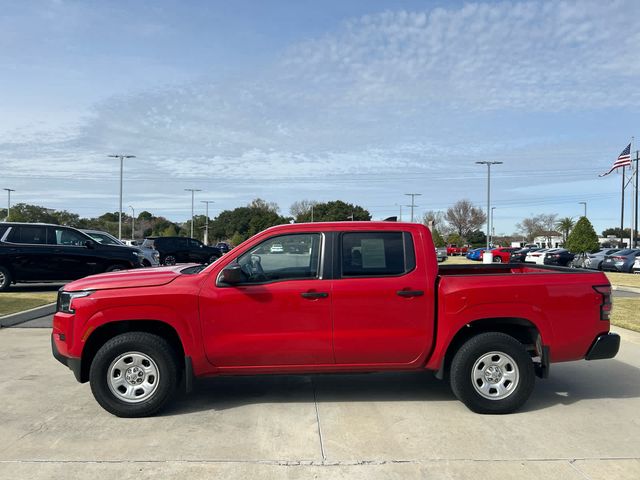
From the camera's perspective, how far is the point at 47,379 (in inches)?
243

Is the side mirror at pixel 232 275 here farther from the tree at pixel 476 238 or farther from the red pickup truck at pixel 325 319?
the tree at pixel 476 238

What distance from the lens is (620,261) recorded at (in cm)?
2864

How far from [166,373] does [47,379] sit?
2222 millimetres

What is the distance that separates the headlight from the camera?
4.94 meters

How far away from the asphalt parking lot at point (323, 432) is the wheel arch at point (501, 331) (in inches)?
18.7

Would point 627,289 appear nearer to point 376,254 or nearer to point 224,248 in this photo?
point 376,254

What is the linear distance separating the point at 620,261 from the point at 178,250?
78.4ft

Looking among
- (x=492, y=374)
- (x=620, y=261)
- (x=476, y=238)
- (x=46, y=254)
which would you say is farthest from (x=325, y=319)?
(x=476, y=238)

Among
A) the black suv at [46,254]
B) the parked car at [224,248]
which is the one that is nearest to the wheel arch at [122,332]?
the black suv at [46,254]

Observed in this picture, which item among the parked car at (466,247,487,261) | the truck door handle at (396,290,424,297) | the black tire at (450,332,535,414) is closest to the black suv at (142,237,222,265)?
the truck door handle at (396,290,424,297)

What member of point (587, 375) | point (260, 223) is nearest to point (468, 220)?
point (260, 223)

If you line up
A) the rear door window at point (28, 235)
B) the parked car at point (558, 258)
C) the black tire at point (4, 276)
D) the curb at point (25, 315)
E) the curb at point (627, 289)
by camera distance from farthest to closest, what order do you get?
1. the parked car at point (558, 258)
2. the curb at point (627, 289)
3. the rear door window at point (28, 235)
4. the black tire at point (4, 276)
5. the curb at point (25, 315)

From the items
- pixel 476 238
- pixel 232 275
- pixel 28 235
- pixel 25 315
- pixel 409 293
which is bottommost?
pixel 25 315

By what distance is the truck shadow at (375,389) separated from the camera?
18.0 ft
